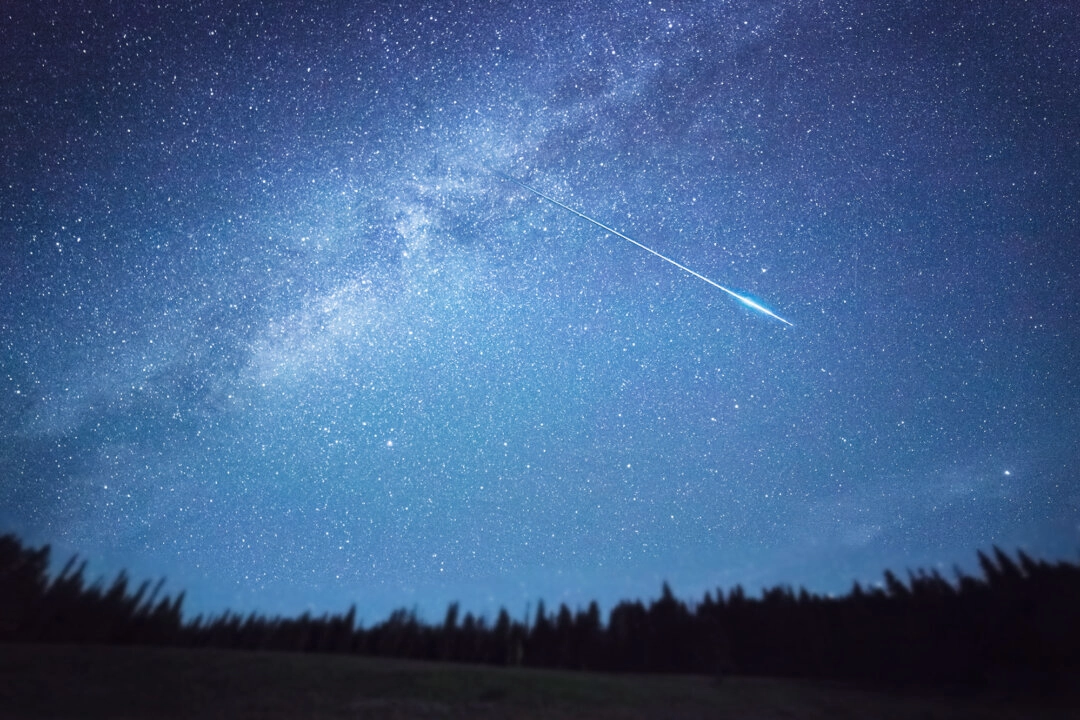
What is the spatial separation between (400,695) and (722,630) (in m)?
51.0

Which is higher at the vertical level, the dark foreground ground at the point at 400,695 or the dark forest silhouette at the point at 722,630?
the dark forest silhouette at the point at 722,630

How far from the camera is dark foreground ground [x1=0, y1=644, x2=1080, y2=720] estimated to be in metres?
→ 26.3

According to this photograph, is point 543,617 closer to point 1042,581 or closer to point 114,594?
point 1042,581

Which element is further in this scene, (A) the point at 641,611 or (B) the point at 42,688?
(A) the point at 641,611

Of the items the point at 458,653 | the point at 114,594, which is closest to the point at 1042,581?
the point at 458,653

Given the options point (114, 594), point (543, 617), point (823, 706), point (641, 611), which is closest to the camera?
point (823, 706)

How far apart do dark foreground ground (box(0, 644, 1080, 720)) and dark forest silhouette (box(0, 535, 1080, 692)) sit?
9.05 metres

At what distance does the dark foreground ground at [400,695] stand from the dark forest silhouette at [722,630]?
9.05m

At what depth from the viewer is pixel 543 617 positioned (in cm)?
8550

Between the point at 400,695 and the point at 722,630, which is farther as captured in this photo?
the point at 722,630

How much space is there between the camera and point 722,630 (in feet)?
224

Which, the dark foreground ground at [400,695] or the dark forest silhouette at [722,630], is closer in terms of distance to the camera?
the dark foreground ground at [400,695]

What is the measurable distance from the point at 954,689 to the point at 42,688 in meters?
54.6

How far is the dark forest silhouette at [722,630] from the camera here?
38.8 metres
